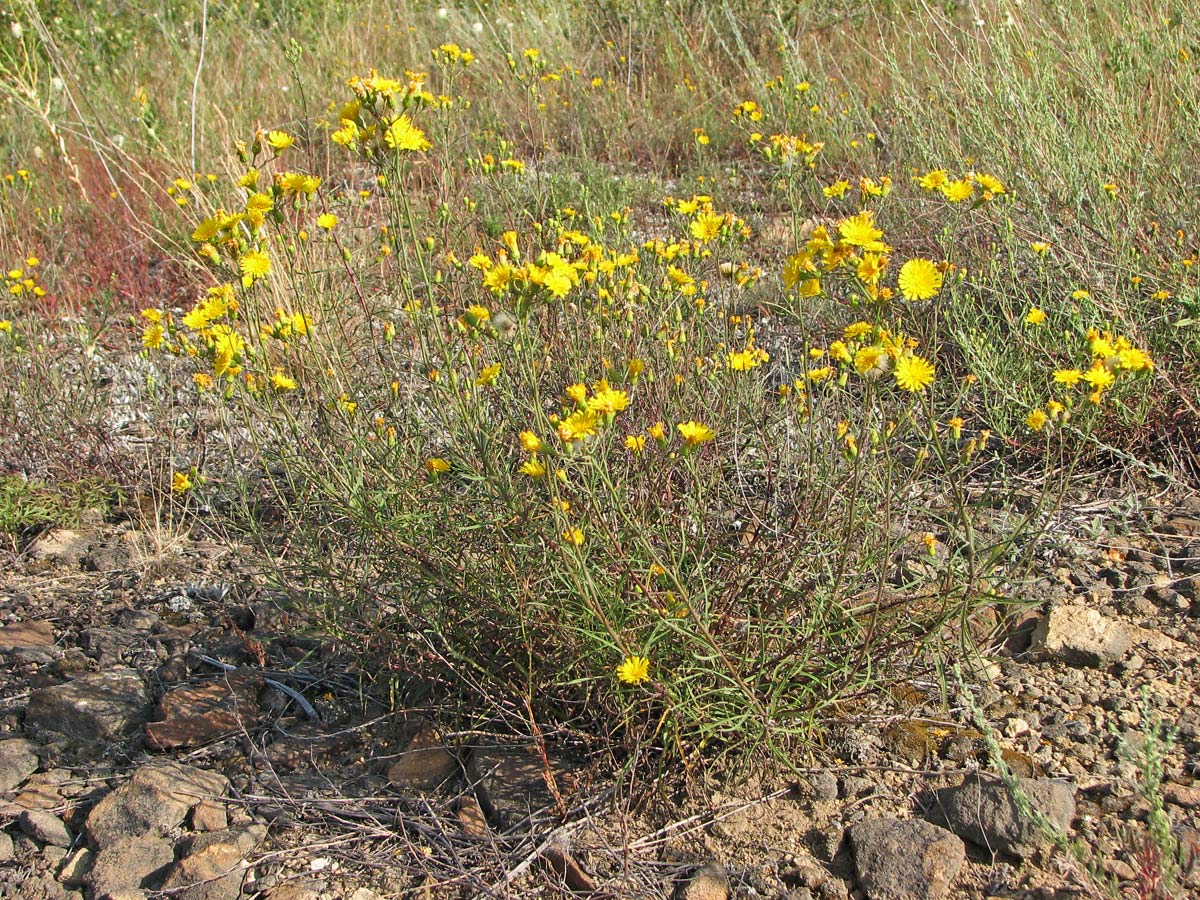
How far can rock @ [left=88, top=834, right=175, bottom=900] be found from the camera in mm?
2008

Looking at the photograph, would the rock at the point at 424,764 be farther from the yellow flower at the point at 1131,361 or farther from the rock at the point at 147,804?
the yellow flower at the point at 1131,361

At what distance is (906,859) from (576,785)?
26.6 inches

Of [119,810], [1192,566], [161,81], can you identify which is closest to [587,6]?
[161,81]

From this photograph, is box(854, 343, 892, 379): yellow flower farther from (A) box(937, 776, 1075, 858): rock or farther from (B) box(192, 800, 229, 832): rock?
(B) box(192, 800, 229, 832): rock

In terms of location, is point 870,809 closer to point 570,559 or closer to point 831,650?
point 831,650

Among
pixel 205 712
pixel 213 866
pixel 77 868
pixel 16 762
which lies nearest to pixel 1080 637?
pixel 213 866

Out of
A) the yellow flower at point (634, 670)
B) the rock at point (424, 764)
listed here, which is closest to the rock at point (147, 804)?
the rock at point (424, 764)

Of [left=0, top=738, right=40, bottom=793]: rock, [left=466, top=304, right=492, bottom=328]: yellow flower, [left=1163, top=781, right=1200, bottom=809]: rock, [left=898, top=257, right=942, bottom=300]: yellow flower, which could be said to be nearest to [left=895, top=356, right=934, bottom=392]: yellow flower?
[left=898, top=257, right=942, bottom=300]: yellow flower

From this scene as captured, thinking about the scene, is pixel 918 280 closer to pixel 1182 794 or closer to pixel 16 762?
pixel 1182 794

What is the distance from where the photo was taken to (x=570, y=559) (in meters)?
1.83

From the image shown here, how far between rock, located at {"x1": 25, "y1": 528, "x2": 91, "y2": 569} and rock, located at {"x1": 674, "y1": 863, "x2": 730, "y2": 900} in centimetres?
237

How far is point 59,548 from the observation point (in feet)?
11.0

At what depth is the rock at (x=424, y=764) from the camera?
2236mm

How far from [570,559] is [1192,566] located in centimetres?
181
